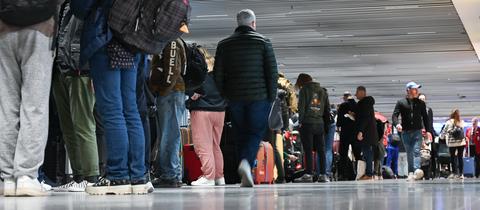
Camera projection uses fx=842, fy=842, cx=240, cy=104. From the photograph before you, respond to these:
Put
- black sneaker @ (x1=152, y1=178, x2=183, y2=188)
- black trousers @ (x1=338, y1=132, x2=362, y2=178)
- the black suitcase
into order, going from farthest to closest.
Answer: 1. black trousers @ (x1=338, y1=132, x2=362, y2=178)
2. the black suitcase
3. black sneaker @ (x1=152, y1=178, x2=183, y2=188)

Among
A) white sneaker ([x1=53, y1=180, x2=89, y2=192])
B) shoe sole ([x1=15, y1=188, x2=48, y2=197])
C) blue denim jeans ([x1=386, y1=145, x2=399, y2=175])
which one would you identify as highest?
blue denim jeans ([x1=386, y1=145, x2=399, y2=175])

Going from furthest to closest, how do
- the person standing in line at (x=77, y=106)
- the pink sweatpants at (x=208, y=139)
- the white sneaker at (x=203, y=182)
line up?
1. the pink sweatpants at (x=208, y=139)
2. the white sneaker at (x=203, y=182)
3. the person standing in line at (x=77, y=106)

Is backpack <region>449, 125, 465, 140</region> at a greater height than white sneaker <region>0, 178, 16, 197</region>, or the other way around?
backpack <region>449, 125, 465, 140</region>

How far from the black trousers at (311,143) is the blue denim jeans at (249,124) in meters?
4.74

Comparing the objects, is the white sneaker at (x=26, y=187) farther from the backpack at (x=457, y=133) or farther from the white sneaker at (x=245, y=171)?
the backpack at (x=457, y=133)

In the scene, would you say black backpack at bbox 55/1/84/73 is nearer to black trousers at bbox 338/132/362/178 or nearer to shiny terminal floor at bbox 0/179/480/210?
shiny terminal floor at bbox 0/179/480/210

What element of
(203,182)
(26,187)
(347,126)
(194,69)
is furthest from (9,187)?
(347,126)

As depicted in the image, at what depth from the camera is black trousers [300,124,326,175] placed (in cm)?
1227

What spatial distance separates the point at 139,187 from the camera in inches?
198

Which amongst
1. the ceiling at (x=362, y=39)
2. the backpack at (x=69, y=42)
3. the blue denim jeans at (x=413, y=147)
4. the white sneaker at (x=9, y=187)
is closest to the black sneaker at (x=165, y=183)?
the backpack at (x=69, y=42)

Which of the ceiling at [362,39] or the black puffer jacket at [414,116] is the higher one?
the ceiling at [362,39]

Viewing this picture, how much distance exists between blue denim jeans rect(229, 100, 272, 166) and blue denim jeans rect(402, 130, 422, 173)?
691 centimetres

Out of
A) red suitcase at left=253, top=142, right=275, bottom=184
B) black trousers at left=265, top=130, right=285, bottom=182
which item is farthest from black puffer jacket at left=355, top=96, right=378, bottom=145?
red suitcase at left=253, top=142, right=275, bottom=184

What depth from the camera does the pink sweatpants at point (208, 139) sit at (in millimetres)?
9203
